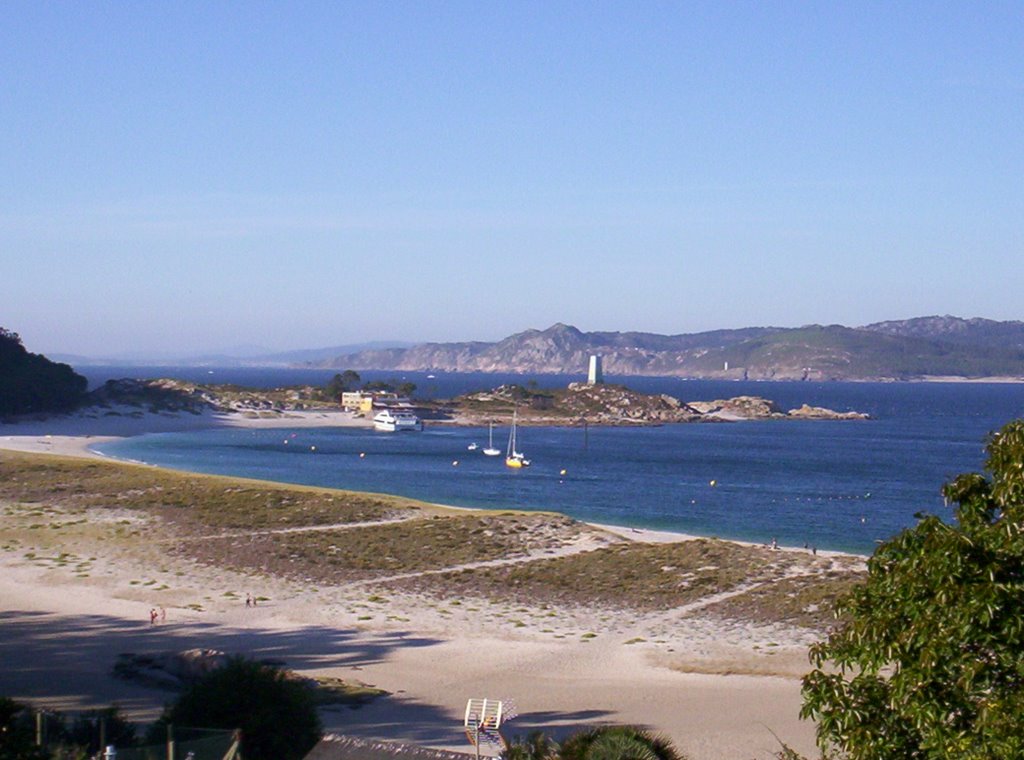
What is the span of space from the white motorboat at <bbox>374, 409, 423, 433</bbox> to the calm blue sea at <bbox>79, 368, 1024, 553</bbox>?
1.61 meters

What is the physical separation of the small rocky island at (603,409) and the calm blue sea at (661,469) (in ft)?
22.9

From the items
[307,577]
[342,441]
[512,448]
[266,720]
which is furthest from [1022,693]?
[342,441]

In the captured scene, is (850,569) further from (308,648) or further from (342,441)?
(342,441)

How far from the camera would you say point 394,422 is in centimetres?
10131

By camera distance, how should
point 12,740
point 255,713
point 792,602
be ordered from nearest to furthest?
point 12,740
point 255,713
point 792,602

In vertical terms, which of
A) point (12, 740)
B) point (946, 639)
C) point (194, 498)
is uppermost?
point (946, 639)

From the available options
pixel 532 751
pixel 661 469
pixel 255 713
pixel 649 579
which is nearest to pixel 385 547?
pixel 649 579

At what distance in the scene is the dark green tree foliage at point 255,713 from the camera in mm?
12602

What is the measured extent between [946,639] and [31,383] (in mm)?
89009

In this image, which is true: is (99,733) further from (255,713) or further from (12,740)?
(12,740)

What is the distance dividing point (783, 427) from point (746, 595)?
3718 inches

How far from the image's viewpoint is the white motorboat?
101m

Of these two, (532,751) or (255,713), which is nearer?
(532,751)

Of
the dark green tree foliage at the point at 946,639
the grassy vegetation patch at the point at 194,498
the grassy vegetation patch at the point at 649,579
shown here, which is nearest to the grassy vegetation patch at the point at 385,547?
the grassy vegetation patch at the point at 649,579
